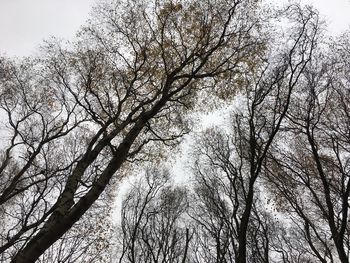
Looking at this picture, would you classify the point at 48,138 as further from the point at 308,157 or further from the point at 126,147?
the point at 308,157

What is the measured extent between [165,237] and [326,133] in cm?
1021

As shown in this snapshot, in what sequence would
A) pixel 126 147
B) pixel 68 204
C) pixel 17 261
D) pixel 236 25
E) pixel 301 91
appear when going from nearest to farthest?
1. pixel 17 261
2. pixel 68 204
3. pixel 126 147
4. pixel 236 25
5. pixel 301 91

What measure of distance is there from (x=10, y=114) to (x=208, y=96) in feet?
26.4

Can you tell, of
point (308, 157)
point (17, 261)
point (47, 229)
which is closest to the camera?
point (17, 261)

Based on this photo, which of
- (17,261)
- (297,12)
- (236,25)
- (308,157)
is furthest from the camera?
(308,157)

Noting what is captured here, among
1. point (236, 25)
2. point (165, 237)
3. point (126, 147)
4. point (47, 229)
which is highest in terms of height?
point (236, 25)

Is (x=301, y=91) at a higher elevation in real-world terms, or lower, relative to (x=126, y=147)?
higher

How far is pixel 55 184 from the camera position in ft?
42.6

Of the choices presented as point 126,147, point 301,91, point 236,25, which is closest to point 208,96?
point 236,25

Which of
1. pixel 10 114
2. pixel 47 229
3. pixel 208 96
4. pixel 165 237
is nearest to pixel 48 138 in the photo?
pixel 10 114

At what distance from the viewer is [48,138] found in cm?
1125

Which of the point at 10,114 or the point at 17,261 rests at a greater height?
the point at 10,114

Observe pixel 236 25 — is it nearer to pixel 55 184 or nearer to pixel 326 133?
pixel 326 133

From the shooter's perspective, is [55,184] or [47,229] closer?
[47,229]
